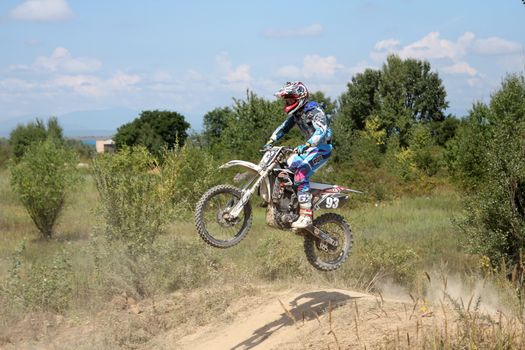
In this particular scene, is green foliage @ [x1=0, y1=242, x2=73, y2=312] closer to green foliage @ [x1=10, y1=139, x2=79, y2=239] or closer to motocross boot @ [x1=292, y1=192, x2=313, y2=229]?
motocross boot @ [x1=292, y1=192, x2=313, y2=229]

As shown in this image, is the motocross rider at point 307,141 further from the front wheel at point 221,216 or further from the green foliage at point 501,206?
the green foliage at point 501,206

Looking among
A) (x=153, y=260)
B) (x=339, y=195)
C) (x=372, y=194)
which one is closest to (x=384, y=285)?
(x=153, y=260)

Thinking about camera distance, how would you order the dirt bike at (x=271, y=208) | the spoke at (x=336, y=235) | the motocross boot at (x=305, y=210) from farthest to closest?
the spoke at (x=336, y=235)
the motocross boot at (x=305, y=210)
the dirt bike at (x=271, y=208)

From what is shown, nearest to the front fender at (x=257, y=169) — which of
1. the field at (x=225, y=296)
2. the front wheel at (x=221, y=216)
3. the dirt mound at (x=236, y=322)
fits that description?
the front wheel at (x=221, y=216)

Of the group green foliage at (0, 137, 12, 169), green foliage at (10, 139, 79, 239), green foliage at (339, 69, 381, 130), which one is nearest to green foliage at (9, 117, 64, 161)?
green foliage at (0, 137, 12, 169)

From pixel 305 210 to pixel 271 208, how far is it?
1.61 ft

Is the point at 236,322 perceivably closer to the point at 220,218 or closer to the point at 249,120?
the point at 220,218

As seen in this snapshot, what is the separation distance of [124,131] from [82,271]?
55546mm

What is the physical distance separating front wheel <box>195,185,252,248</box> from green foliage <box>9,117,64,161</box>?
6027 centimetres

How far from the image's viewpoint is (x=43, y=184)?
2689 centimetres

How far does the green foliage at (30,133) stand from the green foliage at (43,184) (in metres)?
40.3

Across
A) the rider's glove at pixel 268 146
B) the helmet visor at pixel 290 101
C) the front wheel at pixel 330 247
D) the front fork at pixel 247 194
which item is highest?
the helmet visor at pixel 290 101

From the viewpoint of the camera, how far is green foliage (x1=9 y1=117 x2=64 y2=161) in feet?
222

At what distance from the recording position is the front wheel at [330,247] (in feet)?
33.2
